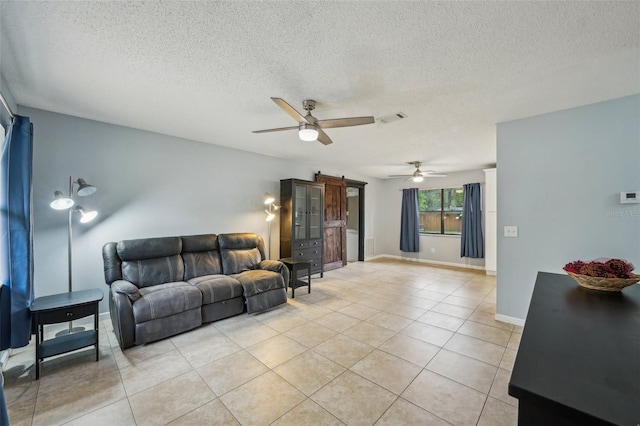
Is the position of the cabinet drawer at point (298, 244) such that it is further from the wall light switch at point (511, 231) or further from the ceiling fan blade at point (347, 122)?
the wall light switch at point (511, 231)

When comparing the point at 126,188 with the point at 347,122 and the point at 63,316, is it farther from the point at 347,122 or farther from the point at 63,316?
the point at 347,122

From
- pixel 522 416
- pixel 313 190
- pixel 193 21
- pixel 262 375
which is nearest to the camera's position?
pixel 522 416

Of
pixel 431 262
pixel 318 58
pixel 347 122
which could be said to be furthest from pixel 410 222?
pixel 318 58

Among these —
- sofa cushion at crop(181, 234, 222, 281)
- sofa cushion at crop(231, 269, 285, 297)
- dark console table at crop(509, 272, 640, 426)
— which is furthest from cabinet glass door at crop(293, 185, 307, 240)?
dark console table at crop(509, 272, 640, 426)

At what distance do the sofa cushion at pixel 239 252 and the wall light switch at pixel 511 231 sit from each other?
11.6 ft

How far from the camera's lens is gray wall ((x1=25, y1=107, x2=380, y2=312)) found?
9.69ft

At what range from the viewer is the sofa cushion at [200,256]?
3.60m

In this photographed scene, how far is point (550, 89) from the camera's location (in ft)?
7.89

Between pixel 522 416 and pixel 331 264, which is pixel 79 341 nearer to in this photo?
pixel 522 416

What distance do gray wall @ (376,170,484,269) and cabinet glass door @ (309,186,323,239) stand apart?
304cm

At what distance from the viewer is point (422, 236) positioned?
743 centimetres

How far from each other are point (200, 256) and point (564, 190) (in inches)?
183

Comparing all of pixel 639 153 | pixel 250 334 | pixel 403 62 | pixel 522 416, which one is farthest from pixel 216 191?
pixel 639 153

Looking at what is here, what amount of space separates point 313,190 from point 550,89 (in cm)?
391
